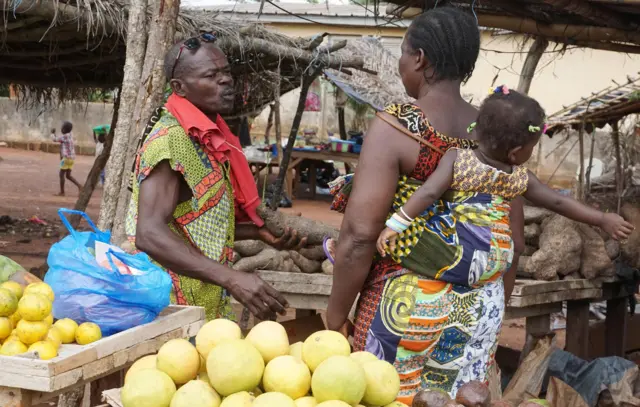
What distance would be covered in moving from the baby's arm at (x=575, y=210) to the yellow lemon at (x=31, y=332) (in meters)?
1.64

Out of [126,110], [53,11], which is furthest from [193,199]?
[53,11]

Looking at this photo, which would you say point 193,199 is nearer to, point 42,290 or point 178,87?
point 178,87

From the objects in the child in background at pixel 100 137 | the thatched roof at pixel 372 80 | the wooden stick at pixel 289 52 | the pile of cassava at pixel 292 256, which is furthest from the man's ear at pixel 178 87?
the thatched roof at pixel 372 80

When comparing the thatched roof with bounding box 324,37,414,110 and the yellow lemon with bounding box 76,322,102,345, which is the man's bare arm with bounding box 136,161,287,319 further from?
the thatched roof with bounding box 324,37,414,110

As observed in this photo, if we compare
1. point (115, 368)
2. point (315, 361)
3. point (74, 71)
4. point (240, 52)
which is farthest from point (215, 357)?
point (74, 71)

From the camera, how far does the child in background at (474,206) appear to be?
2.27m

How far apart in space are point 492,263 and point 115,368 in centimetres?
122

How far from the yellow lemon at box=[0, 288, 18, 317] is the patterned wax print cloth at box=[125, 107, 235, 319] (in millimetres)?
524

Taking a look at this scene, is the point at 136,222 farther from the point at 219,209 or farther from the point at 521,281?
the point at 521,281

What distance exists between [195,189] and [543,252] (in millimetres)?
3070

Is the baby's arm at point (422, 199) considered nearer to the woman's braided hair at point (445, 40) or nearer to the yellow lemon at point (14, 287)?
the woman's braided hair at point (445, 40)

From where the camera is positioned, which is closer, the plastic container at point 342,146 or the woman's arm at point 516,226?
the woman's arm at point 516,226

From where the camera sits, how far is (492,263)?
7.66 ft

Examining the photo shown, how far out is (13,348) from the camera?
2023 millimetres
